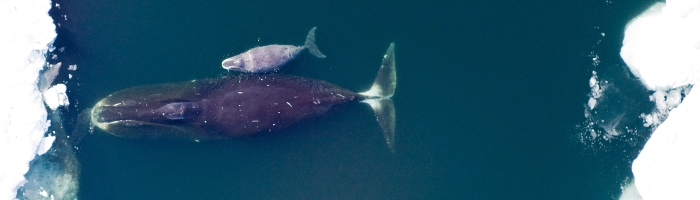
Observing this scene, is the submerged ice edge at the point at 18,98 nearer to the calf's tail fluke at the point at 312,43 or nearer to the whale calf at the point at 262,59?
the whale calf at the point at 262,59

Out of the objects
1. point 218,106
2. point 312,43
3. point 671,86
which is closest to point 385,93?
point 312,43

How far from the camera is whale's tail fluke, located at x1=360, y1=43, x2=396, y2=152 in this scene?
20.2 ft

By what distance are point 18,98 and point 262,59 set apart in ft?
9.01

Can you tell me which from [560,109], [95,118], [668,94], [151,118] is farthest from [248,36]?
[668,94]

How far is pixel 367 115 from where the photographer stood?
6.43 m

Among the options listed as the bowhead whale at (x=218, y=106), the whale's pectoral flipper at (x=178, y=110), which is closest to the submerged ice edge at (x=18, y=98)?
the bowhead whale at (x=218, y=106)

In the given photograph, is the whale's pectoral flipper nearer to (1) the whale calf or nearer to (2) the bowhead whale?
(2) the bowhead whale

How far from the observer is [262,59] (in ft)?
19.4

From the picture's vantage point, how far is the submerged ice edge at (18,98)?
18.1ft

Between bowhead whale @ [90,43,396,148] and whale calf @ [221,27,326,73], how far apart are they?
0.10m

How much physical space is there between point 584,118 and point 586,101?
0.22 m

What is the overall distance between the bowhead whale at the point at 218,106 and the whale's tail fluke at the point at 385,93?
0.09 meters

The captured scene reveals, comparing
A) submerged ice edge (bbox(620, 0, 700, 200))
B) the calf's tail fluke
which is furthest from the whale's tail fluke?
submerged ice edge (bbox(620, 0, 700, 200))

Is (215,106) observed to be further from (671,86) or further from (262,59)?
(671,86)
